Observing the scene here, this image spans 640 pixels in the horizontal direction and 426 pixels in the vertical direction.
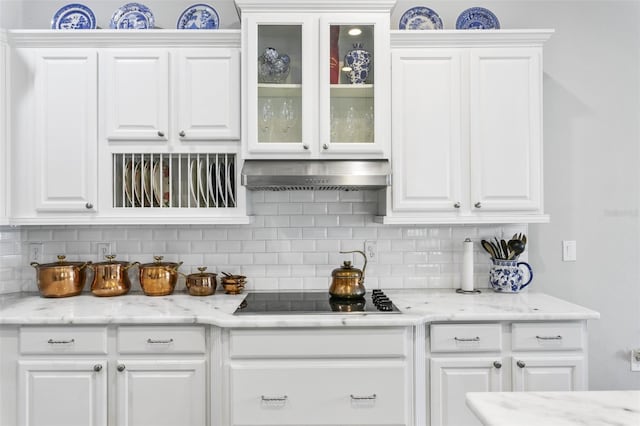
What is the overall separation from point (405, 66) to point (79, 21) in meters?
1.86

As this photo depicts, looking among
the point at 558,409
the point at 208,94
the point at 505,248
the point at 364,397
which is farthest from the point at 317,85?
the point at 558,409

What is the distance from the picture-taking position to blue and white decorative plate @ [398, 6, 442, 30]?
2441mm

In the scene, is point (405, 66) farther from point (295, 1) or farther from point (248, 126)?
point (248, 126)

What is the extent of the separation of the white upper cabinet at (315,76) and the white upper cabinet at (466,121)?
0.40 ft

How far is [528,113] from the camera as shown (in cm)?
223

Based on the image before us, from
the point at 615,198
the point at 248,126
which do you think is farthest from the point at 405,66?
the point at 615,198

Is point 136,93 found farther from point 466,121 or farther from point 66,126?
point 466,121

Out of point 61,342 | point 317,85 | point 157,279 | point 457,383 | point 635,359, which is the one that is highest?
point 317,85

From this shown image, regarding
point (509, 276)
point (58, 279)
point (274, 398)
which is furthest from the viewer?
point (509, 276)

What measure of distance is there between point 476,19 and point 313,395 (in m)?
2.24

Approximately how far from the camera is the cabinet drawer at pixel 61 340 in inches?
75.9

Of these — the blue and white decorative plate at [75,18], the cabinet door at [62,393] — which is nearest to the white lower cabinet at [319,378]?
the cabinet door at [62,393]

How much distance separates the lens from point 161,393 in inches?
75.1

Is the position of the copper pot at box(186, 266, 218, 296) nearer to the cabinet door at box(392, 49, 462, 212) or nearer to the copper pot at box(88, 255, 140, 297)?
the copper pot at box(88, 255, 140, 297)
